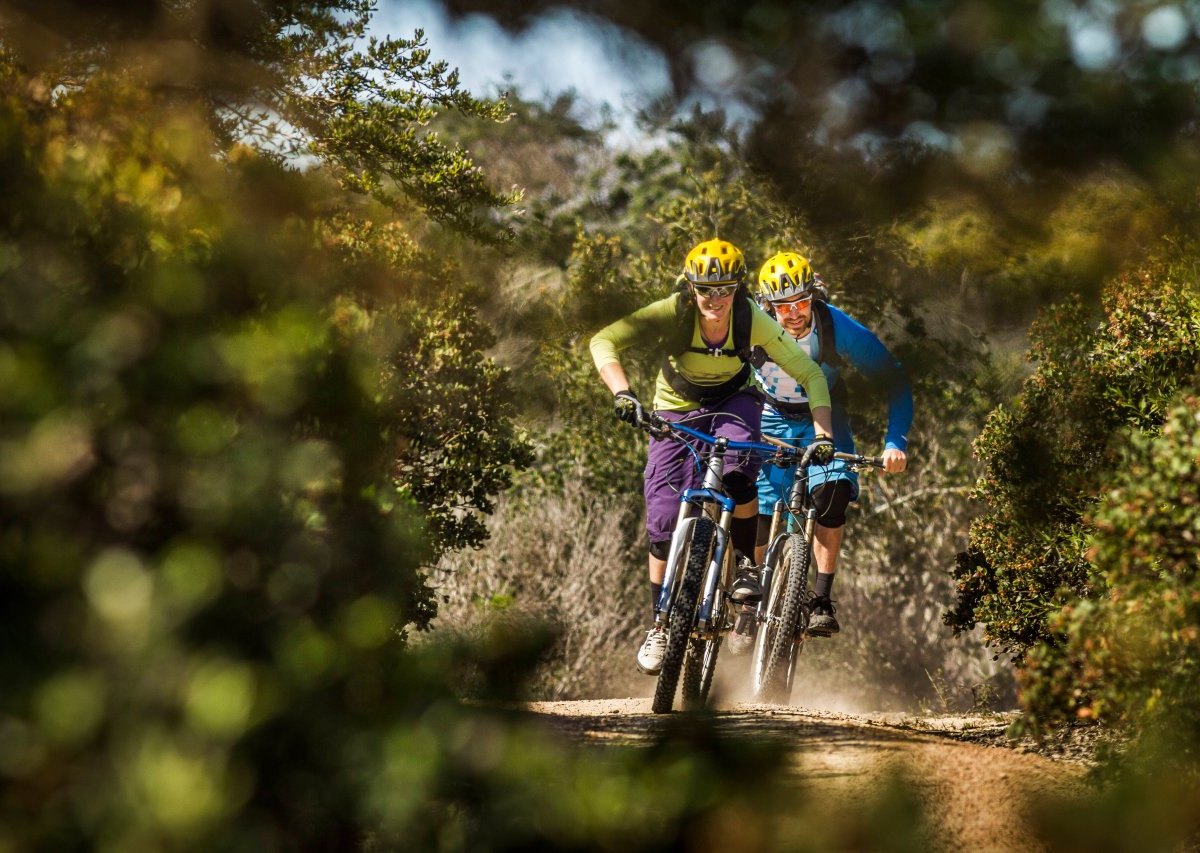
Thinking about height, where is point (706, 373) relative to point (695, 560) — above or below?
above

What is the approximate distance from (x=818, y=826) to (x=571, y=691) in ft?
29.2

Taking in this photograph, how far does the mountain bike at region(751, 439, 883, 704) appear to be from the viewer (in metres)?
5.82

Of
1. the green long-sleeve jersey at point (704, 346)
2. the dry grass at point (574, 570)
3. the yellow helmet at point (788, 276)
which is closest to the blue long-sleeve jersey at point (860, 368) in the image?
the yellow helmet at point (788, 276)

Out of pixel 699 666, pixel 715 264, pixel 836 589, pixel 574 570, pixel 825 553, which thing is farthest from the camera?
pixel 836 589

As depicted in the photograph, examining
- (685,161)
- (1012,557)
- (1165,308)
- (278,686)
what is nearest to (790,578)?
(1012,557)

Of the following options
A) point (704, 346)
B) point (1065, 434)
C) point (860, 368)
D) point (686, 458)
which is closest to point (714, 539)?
point (686, 458)

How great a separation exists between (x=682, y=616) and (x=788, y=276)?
1697 millimetres

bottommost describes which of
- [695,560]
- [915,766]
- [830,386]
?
[915,766]

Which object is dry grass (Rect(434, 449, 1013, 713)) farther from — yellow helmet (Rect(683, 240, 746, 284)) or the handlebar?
yellow helmet (Rect(683, 240, 746, 284))

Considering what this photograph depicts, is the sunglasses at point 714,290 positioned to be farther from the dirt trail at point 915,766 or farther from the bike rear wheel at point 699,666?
the dirt trail at point 915,766

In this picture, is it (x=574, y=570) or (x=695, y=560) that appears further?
(x=574, y=570)

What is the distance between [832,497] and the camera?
6137 millimetres

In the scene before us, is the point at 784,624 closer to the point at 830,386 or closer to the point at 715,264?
the point at 830,386

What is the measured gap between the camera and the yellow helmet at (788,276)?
5973mm
